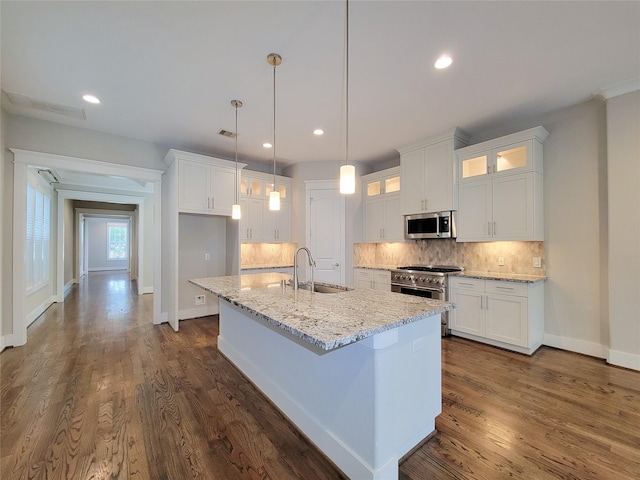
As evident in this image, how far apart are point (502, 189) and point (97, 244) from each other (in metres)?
16.3

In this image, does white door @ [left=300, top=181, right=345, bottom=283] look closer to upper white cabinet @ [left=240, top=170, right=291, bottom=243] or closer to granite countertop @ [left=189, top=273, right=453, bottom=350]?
upper white cabinet @ [left=240, top=170, right=291, bottom=243]

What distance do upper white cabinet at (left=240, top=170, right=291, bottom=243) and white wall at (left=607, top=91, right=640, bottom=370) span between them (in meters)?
4.56

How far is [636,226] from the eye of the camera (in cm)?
278

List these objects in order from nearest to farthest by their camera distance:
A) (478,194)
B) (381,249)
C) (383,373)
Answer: (383,373) → (478,194) → (381,249)

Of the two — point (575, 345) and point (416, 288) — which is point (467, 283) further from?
point (575, 345)

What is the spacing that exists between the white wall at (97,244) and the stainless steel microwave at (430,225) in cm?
1338

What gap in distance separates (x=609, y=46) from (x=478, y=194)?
5.79 feet

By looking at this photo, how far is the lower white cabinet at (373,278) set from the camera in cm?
454

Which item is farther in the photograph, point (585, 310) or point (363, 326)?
point (585, 310)

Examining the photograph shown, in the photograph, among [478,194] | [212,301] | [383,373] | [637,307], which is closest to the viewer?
[383,373]

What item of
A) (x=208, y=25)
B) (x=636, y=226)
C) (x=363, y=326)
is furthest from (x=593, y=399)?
(x=208, y=25)

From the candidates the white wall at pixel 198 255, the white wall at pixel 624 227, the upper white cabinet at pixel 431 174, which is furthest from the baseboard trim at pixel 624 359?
the white wall at pixel 198 255

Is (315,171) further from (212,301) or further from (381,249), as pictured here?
(212,301)

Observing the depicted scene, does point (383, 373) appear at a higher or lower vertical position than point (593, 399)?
higher
